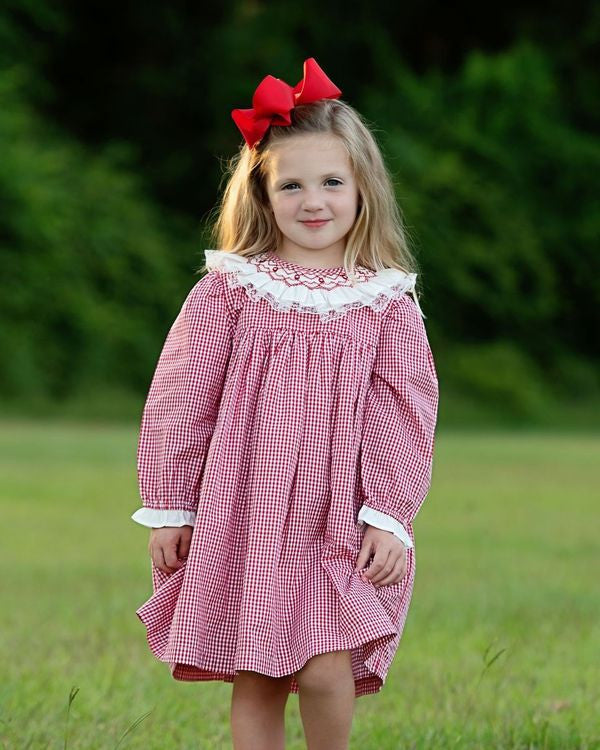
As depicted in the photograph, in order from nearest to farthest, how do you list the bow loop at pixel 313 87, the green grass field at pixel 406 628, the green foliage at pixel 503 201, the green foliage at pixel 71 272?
the bow loop at pixel 313 87 → the green grass field at pixel 406 628 → the green foliage at pixel 71 272 → the green foliage at pixel 503 201

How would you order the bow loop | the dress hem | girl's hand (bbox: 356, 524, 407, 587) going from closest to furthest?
the dress hem, girl's hand (bbox: 356, 524, 407, 587), the bow loop

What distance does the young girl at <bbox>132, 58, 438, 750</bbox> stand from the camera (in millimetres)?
2812

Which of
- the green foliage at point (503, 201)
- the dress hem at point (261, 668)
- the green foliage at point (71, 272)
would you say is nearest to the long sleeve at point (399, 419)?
the dress hem at point (261, 668)

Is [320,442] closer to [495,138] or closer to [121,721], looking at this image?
[121,721]

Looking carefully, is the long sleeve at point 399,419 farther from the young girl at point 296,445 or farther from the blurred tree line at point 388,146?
the blurred tree line at point 388,146

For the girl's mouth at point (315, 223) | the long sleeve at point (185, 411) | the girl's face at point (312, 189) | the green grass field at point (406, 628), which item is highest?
the girl's face at point (312, 189)

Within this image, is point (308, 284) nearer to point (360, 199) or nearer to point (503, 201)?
point (360, 199)

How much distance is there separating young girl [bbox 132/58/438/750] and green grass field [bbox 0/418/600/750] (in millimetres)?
354

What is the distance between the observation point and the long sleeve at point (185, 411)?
2.95 m

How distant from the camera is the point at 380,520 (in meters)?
2.87

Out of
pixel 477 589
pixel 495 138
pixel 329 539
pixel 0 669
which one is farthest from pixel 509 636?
pixel 495 138

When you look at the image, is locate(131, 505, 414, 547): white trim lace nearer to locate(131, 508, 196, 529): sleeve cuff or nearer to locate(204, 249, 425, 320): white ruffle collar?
locate(131, 508, 196, 529): sleeve cuff

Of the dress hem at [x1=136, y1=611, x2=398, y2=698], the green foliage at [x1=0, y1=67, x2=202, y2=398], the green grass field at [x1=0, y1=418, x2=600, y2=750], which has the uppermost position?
the green foliage at [x1=0, y1=67, x2=202, y2=398]

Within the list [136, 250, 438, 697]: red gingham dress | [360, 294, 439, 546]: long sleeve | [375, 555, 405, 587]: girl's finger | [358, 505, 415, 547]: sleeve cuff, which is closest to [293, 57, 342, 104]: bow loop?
[136, 250, 438, 697]: red gingham dress
